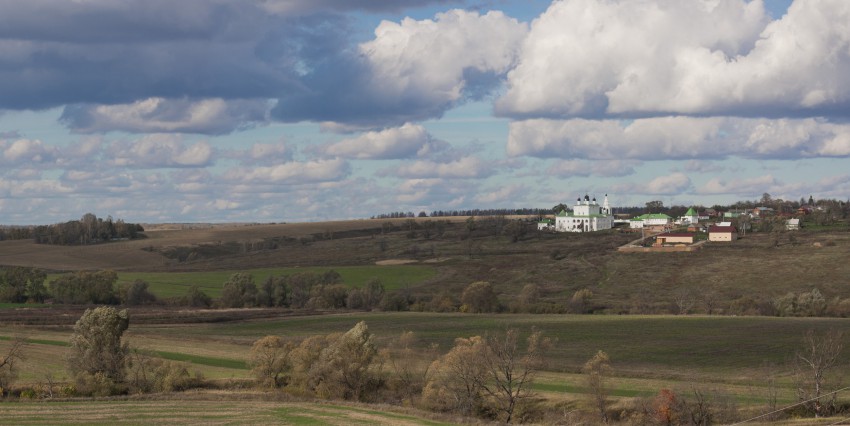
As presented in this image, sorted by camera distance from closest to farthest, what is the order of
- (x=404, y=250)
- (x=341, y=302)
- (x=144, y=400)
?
1. (x=144, y=400)
2. (x=341, y=302)
3. (x=404, y=250)

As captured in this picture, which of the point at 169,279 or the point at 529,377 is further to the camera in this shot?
the point at 169,279

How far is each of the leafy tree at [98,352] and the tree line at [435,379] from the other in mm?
70

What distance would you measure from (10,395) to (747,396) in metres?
45.1

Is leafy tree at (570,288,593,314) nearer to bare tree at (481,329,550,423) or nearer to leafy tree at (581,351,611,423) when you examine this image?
bare tree at (481,329,550,423)

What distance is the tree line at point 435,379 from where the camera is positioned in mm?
51469

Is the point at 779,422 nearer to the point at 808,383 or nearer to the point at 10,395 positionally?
the point at 808,383

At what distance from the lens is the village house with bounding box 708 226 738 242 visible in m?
174

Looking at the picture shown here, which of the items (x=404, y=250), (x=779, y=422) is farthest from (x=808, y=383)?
(x=404, y=250)

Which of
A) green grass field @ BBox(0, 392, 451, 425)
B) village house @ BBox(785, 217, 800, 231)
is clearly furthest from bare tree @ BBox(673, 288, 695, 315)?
village house @ BBox(785, 217, 800, 231)

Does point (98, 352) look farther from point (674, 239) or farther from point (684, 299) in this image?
point (674, 239)

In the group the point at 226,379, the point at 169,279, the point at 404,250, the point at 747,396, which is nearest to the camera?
the point at 747,396

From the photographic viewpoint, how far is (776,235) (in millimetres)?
170250

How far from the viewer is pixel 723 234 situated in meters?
175

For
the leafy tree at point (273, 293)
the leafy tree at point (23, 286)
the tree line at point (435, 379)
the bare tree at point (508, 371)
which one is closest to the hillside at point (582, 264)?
the leafy tree at point (273, 293)
